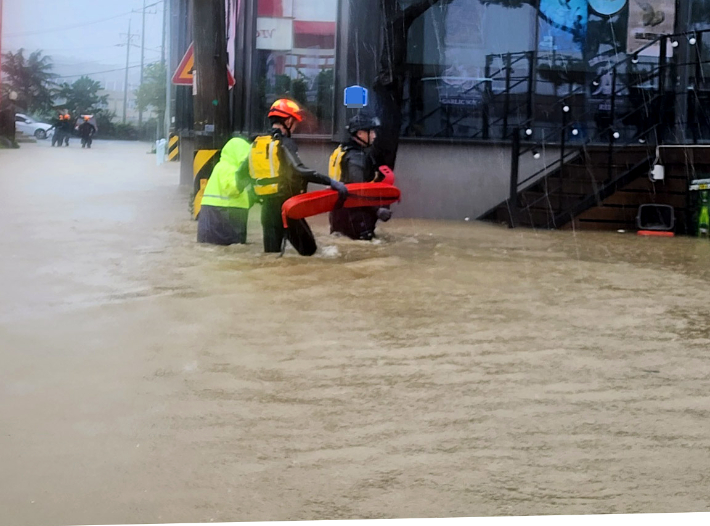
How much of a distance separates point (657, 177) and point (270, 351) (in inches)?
286

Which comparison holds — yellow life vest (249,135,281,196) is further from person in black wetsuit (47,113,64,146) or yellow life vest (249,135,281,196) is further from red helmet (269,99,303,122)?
person in black wetsuit (47,113,64,146)

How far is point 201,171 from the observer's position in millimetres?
8508

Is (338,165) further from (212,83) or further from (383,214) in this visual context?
(212,83)

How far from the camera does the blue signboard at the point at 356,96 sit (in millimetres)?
11180

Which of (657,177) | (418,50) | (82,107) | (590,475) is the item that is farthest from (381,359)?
(418,50)

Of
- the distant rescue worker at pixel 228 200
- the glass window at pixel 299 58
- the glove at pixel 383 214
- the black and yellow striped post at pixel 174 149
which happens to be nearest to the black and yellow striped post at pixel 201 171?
the distant rescue worker at pixel 228 200

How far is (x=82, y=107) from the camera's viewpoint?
11.2 feet

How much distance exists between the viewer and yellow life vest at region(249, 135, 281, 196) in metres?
7.38

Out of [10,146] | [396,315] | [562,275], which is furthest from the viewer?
[562,275]

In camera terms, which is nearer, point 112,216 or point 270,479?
point 270,479

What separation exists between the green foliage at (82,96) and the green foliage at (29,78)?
0.06 m

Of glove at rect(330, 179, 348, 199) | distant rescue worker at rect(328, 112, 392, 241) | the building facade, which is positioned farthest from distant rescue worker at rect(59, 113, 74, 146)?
the building facade

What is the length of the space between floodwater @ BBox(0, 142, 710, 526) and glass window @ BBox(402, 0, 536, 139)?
21.0ft

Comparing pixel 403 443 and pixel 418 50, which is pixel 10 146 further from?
pixel 418 50
